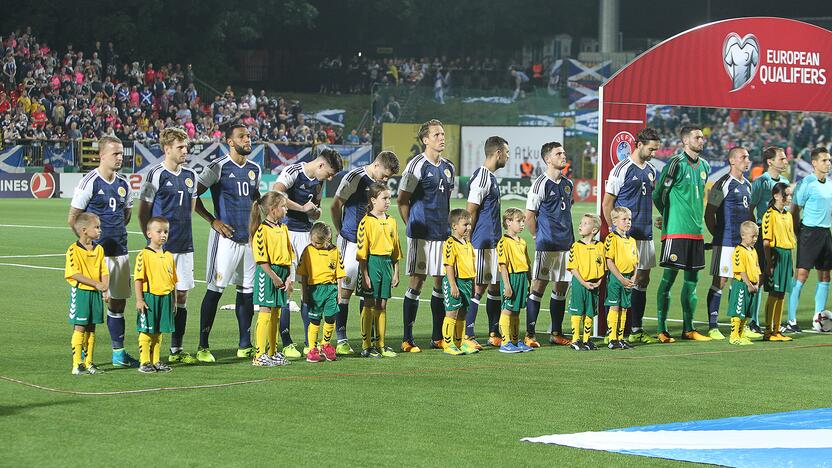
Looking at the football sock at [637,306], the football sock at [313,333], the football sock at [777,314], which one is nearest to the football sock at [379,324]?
the football sock at [313,333]

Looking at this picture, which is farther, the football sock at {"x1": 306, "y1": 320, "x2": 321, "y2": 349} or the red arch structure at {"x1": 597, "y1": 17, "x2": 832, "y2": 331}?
the red arch structure at {"x1": 597, "y1": 17, "x2": 832, "y2": 331}

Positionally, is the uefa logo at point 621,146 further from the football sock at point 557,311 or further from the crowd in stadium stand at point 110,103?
the crowd in stadium stand at point 110,103

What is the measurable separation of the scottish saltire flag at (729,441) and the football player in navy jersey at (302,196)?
14.0ft

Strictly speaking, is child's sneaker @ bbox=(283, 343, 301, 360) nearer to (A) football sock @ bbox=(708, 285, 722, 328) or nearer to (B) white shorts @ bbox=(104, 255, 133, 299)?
(B) white shorts @ bbox=(104, 255, 133, 299)

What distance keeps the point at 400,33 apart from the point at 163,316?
55152 millimetres

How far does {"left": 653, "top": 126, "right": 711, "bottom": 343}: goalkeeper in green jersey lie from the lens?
1379 cm

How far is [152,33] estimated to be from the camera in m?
54.7

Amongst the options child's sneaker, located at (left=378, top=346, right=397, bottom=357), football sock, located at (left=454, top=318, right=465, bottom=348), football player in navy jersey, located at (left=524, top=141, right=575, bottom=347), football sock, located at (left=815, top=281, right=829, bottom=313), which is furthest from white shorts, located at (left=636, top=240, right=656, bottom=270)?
child's sneaker, located at (left=378, top=346, right=397, bottom=357)

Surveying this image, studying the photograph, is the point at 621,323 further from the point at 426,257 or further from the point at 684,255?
the point at 426,257

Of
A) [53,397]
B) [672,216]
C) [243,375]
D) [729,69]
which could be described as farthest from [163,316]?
[729,69]

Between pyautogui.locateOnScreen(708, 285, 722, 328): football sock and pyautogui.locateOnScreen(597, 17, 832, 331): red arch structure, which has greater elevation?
pyautogui.locateOnScreen(597, 17, 832, 331): red arch structure

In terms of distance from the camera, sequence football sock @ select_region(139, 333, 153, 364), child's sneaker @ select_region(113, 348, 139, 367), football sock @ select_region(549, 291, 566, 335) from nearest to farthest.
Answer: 1. football sock @ select_region(139, 333, 153, 364)
2. child's sneaker @ select_region(113, 348, 139, 367)
3. football sock @ select_region(549, 291, 566, 335)

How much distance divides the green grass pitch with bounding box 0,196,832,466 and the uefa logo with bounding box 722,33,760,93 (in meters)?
3.52

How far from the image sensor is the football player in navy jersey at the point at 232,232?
1137 centimetres
